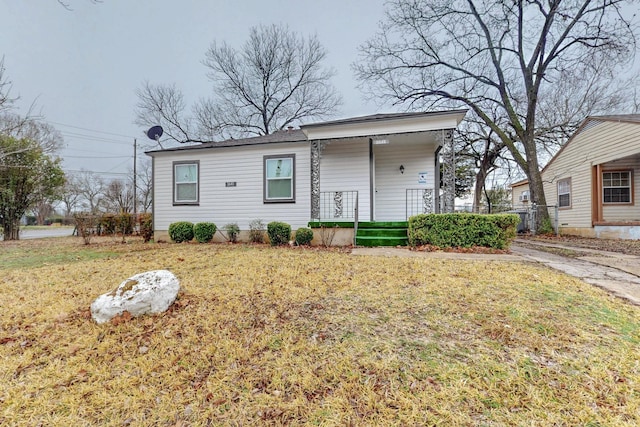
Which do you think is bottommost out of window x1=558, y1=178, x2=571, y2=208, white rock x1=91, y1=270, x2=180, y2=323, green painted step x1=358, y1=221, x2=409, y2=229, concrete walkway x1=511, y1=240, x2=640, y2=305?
concrete walkway x1=511, y1=240, x2=640, y2=305

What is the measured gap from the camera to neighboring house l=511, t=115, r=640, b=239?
32.9ft

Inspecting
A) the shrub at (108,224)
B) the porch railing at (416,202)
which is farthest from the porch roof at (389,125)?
the shrub at (108,224)

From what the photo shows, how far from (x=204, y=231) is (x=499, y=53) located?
15.8 metres

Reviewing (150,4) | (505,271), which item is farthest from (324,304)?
(150,4)

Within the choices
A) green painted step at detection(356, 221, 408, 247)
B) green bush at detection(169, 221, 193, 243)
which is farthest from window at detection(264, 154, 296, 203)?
green bush at detection(169, 221, 193, 243)

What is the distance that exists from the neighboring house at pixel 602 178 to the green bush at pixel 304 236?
1143 cm

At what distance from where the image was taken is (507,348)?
2207 millimetres

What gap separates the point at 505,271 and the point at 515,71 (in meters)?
14.5

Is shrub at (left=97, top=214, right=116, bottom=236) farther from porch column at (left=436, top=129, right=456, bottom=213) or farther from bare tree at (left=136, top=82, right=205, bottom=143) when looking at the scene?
porch column at (left=436, top=129, right=456, bottom=213)

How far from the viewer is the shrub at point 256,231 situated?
29.3ft

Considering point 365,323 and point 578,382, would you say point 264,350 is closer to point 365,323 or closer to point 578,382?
point 365,323

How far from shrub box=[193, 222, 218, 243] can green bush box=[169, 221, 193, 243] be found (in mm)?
251

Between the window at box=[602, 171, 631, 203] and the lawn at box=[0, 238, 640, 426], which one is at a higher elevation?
the window at box=[602, 171, 631, 203]

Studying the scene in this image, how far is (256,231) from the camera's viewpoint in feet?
29.4
